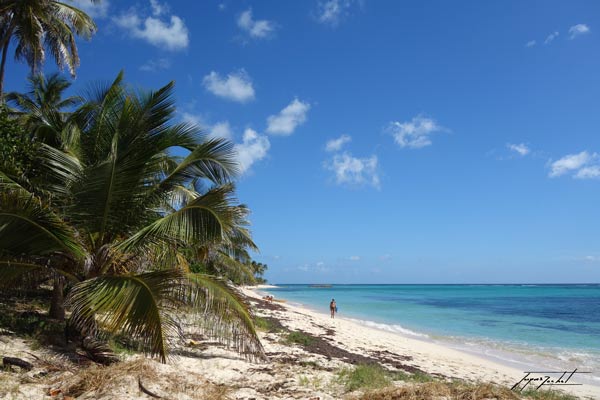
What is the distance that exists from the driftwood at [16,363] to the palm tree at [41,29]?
10.7 metres

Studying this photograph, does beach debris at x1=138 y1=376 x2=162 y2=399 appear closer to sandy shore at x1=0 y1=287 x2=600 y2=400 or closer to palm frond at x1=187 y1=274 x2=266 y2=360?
sandy shore at x1=0 y1=287 x2=600 y2=400

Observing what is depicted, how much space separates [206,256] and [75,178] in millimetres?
8335

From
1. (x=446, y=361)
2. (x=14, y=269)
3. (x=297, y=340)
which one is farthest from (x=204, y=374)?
(x=446, y=361)

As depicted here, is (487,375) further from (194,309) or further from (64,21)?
(64,21)

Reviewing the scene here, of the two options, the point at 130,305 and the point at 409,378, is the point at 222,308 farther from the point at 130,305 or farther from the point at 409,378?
the point at 409,378

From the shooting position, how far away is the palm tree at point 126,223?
538 cm

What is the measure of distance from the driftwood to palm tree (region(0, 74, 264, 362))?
736 millimetres

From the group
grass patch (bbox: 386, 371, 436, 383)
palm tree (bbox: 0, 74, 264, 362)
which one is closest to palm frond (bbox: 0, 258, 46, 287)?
palm tree (bbox: 0, 74, 264, 362)

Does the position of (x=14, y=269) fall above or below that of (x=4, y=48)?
below

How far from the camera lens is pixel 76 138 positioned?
748 cm

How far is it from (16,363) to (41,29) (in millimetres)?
11319

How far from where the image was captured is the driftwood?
5.07 m

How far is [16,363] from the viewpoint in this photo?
5.09 metres

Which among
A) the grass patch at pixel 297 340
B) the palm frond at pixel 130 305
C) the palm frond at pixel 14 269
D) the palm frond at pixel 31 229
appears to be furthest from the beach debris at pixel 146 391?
the grass patch at pixel 297 340
